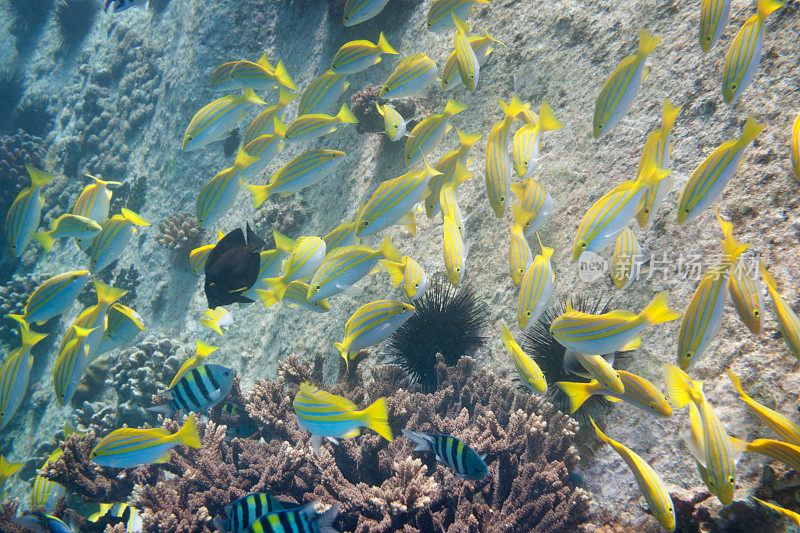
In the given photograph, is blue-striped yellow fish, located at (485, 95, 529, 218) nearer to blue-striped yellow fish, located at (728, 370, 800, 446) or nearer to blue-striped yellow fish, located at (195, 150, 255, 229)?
blue-striped yellow fish, located at (728, 370, 800, 446)

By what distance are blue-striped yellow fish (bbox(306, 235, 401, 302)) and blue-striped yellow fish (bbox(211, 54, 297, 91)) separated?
8.79 ft

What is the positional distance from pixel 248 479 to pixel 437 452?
198 cm

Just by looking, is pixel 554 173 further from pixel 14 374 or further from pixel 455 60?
pixel 14 374

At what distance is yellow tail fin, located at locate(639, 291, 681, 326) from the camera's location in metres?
1.97

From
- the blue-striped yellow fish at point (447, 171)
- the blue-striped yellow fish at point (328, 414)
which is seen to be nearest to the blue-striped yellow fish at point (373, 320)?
the blue-striped yellow fish at point (328, 414)

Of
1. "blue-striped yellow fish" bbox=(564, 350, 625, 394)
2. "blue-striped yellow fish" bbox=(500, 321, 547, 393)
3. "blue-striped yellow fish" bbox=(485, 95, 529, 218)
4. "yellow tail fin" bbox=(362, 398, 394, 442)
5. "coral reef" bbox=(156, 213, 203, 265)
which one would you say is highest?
"blue-striped yellow fish" bbox=(485, 95, 529, 218)

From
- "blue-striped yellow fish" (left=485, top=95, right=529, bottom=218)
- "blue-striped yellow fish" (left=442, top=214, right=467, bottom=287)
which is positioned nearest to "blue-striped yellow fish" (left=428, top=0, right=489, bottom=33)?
"blue-striped yellow fish" (left=485, top=95, right=529, bottom=218)

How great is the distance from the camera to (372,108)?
18.5 feet

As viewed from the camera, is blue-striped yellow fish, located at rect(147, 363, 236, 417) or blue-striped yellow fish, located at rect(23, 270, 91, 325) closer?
blue-striped yellow fish, located at rect(147, 363, 236, 417)

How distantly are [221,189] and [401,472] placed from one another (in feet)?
10.1

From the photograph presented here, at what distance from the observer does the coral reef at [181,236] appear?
7.65 meters

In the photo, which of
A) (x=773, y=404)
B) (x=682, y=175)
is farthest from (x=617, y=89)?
(x=773, y=404)

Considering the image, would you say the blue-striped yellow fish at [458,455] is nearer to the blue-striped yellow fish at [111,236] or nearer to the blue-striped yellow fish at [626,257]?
the blue-striped yellow fish at [626,257]

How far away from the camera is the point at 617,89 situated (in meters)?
2.69
